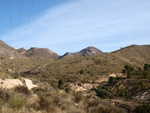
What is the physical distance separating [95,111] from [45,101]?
8.08ft

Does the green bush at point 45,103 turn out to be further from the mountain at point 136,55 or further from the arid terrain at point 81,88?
the mountain at point 136,55

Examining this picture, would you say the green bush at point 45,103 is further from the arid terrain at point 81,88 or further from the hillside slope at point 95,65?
the hillside slope at point 95,65

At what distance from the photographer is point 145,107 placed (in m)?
9.56

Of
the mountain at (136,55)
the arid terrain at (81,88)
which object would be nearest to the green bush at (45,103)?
the arid terrain at (81,88)

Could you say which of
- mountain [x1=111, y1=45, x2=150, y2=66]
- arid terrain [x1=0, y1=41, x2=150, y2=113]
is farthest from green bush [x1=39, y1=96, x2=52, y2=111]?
mountain [x1=111, y1=45, x2=150, y2=66]

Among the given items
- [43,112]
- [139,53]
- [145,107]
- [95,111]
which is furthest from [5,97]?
[139,53]

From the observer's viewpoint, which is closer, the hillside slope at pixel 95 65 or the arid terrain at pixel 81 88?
the arid terrain at pixel 81 88

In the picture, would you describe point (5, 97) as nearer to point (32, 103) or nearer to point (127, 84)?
point (32, 103)

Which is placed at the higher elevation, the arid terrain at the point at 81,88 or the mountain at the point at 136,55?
the mountain at the point at 136,55

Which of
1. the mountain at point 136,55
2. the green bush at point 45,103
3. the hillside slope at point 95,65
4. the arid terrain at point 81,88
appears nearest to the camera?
the green bush at point 45,103

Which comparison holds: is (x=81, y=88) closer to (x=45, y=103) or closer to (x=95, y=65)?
(x=95, y=65)

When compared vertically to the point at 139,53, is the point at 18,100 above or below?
below

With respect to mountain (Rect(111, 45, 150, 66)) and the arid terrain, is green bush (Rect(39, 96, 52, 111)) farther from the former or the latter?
mountain (Rect(111, 45, 150, 66))

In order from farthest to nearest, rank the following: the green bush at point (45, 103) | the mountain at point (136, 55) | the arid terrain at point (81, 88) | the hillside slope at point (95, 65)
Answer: the mountain at point (136, 55) < the hillside slope at point (95, 65) < the arid terrain at point (81, 88) < the green bush at point (45, 103)
